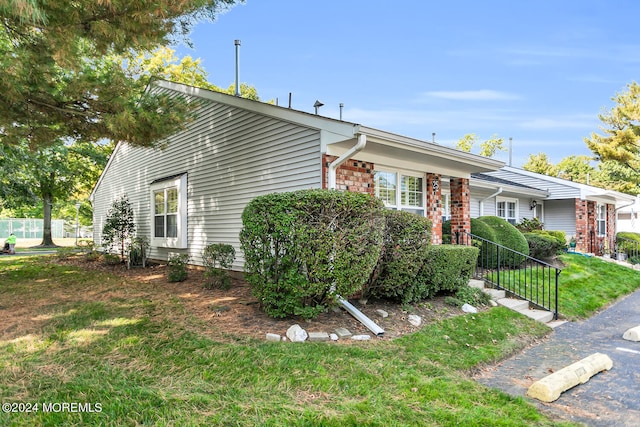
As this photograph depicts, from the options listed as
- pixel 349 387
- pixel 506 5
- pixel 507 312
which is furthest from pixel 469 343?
pixel 506 5

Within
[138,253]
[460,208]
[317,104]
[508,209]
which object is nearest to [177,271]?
[138,253]

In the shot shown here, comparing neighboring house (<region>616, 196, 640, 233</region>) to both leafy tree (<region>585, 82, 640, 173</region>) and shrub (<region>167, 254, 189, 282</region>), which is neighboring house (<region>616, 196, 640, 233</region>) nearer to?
leafy tree (<region>585, 82, 640, 173</region>)

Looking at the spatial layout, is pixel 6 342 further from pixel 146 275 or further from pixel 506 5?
pixel 506 5

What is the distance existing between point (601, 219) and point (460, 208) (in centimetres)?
1333

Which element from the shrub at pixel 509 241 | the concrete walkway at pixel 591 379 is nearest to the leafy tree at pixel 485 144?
the shrub at pixel 509 241

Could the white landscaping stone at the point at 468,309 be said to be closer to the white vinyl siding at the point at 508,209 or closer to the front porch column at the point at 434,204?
the front porch column at the point at 434,204

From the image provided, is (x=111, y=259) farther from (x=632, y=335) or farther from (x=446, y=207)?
(x=632, y=335)

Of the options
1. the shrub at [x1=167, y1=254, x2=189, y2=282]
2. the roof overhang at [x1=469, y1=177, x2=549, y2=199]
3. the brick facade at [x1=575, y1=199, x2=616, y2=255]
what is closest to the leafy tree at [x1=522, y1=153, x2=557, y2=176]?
the brick facade at [x1=575, y1=199, x2=616, y2=255]

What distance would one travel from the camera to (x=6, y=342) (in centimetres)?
433

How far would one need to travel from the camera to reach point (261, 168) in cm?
740

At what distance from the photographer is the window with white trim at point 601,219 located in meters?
17.5

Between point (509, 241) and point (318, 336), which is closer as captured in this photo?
point (318, 336)

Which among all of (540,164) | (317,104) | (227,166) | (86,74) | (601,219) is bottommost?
(601,219)

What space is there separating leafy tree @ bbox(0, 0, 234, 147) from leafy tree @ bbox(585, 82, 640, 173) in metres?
28.5
